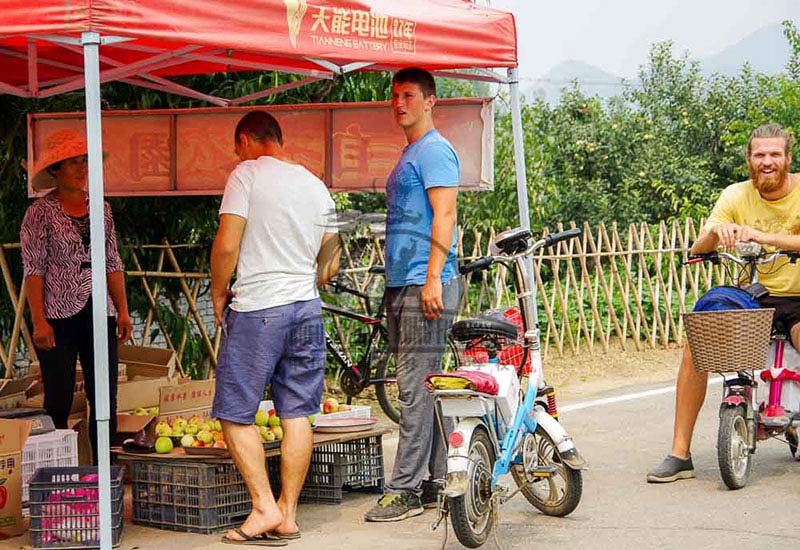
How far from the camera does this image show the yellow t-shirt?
602 centimetres

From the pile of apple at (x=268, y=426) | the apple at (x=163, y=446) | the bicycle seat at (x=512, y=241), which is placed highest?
the bicycle seat at (x=512, y=241)

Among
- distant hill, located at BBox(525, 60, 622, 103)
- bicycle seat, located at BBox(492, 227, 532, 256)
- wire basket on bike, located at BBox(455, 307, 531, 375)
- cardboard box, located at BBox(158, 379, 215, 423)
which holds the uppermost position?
distant hill, located at BBox(525, 60, 622, 103)

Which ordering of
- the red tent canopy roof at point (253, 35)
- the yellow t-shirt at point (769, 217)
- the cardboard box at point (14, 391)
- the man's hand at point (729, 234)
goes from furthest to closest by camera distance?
the cardboard box at point (14, 391), the yellow t-shirt at point (769, 217), the man's hand at point (729, 234), the red tent canopy roof at point (253, 35)

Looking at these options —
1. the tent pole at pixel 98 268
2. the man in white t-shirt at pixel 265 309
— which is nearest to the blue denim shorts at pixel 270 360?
the man in white t-shirt at pixel 265 309

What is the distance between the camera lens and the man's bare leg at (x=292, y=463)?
515 centimetres

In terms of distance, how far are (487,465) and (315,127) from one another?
10.8 ft

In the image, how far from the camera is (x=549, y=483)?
546cm

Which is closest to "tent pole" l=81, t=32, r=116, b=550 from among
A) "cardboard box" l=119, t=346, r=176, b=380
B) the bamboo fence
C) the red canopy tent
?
the red canopy tent

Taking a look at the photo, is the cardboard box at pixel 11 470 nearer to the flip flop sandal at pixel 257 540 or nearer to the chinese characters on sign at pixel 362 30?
the flip flop sandal at pixel 257 540

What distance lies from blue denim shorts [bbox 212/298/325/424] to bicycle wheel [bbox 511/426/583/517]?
3.16 feet

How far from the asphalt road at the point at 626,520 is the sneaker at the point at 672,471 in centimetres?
5

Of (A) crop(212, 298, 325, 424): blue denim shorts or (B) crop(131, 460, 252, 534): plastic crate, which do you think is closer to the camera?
(A) crop(212, 298, 325, 424): blue denim shorts

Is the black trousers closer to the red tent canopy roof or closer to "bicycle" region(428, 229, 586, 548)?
the red tent canopy roof

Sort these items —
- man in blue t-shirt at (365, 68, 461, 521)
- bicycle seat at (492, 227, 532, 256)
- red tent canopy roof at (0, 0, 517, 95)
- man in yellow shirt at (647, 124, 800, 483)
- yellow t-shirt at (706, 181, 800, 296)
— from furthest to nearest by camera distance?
yellow t-shirt at (706, 181, 800, 296)
man in yellow shirt at (647, 124, 800, 483)
man in blue t-shirt at (365, 68, 461, 521)
bicycle seat at (492, 227, 532, 256)
red tent canopy roof at (0, 0, 517, 95)
